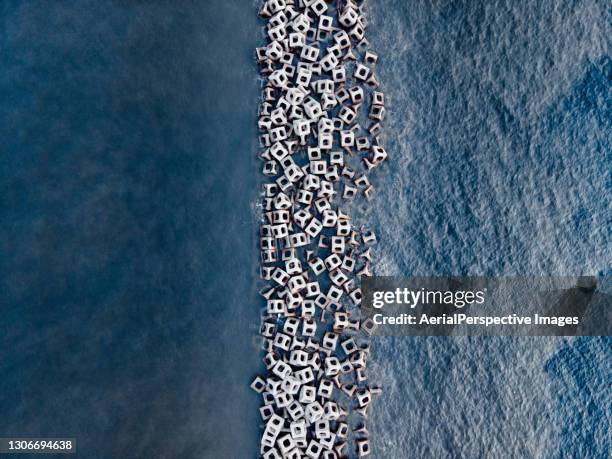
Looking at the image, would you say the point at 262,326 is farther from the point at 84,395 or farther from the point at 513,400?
the point at 513,400

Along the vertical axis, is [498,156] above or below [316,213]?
above

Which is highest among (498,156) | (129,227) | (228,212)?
(498,156)

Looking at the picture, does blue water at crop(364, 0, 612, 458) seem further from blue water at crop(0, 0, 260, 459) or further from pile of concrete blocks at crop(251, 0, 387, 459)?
blue water at crop(0, 0, 260, 459)

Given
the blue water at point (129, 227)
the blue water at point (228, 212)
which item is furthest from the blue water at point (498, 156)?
the blue water at point (129, 227)

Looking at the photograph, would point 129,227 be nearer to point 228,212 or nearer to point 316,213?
point 228,212

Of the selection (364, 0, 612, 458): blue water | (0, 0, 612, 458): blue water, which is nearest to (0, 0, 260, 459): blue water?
(0, 0, 612, 458): blue water

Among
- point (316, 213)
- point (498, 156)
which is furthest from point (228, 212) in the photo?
point (498, 156)

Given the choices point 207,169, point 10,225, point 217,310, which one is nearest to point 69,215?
point 10,225
